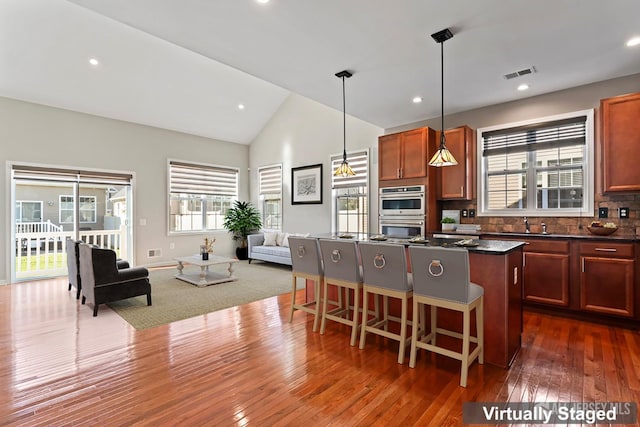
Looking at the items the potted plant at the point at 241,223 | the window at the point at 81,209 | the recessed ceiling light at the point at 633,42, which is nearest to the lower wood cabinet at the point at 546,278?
the recessed ceiling light at the point at 633,42

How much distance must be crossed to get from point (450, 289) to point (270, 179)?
652 centimetres

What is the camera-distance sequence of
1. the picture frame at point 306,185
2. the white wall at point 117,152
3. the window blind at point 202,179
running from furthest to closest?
the window blind at point 202,179, the picture frame at point 306,185, the white wall at point 117,152

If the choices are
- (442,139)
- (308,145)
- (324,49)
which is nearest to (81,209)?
(308,145)

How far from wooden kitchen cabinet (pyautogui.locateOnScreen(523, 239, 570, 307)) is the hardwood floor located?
34cm

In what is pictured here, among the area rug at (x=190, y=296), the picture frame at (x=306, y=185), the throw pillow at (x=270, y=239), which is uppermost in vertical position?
the picture frame at (x=306, y=185)

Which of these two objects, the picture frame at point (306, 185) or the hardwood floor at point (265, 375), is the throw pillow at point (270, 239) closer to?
the picture frame at point (306, 185)

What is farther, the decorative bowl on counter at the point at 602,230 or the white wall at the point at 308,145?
the white wall at the point at 308,145

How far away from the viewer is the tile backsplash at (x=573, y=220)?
3.59 metres

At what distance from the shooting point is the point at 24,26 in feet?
14.5

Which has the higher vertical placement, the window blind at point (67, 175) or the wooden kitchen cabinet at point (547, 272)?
the window blind at point (67, 175)

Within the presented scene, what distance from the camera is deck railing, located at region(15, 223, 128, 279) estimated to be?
5559 millimetres

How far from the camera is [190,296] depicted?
4488 millimetres

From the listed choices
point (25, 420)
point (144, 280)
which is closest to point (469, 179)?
point (144, 280)

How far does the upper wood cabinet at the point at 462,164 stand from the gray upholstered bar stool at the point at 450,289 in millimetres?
2525
